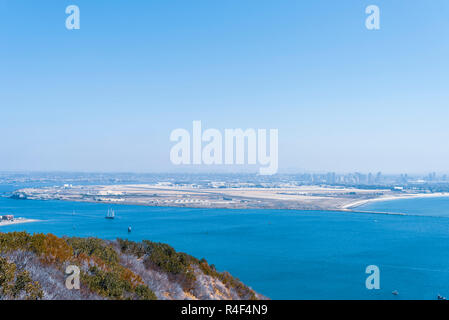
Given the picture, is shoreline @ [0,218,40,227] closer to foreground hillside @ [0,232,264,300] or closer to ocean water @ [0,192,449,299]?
ocean water @ [0,192,449,299]

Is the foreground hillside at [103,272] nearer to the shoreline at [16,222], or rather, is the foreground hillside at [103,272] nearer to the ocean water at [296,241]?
the ocean water at [296,241]

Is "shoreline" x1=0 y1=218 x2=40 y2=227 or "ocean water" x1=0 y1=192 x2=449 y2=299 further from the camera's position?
"shoreline" x1=0 y1=218 x2=40 y2=227

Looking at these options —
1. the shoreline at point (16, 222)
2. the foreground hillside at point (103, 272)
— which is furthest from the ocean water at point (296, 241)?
the foreground hillside at point (103, 272)

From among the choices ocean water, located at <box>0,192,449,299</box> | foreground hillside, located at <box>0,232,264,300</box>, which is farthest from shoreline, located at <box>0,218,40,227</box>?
foreground hillside, located at <box>0,232,264,300</box>

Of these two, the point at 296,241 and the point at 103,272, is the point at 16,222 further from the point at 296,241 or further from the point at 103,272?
the point at 103,272

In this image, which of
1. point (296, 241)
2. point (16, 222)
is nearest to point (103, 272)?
point (296, 241)
